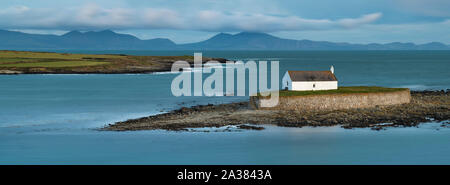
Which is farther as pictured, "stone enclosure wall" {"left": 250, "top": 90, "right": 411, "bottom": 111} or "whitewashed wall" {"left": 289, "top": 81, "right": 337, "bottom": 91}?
"whitewashed wall" {"left": 289, "top": 81, "right": 337, "bottom": 91}

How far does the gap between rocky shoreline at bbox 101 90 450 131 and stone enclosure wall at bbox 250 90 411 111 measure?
856 mm

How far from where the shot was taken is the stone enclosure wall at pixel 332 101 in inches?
1690

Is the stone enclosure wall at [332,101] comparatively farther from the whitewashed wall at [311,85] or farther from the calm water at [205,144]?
the calm water at [205,144]

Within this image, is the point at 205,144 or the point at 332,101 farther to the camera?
the point at 332,101

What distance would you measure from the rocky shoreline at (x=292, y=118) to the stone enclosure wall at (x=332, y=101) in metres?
0.86

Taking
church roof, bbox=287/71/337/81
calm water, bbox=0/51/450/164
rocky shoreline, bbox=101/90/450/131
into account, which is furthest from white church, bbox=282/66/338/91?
calm water, bbox=0/51/450/164

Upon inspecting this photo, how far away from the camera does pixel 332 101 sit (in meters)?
43.8

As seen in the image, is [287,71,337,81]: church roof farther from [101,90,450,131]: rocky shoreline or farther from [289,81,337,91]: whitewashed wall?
[101,90,450,131]: rocky shoreline

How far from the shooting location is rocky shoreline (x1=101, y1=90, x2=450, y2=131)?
38.1m

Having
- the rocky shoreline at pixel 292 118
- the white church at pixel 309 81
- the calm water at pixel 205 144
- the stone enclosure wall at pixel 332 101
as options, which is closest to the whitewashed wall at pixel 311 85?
the white church at pixel 309 81

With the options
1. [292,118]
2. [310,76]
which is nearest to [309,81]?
[310,76]

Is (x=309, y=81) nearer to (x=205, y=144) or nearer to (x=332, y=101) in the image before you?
(x=332, y=101)

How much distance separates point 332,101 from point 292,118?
20.0 ft
